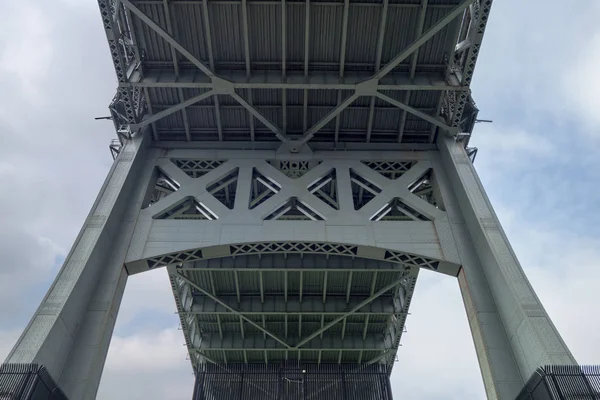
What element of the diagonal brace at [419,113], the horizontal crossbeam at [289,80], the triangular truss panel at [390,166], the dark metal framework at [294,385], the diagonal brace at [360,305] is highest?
the horizontal crossbeam at [289,80]

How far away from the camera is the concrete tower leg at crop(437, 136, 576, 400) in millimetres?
10062

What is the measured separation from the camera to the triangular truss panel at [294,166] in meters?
15.6

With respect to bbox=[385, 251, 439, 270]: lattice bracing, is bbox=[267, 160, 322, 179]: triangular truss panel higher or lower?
higher

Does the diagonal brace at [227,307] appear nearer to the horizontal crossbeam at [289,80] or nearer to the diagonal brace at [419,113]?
the horizontal crossbeam at [289,80]

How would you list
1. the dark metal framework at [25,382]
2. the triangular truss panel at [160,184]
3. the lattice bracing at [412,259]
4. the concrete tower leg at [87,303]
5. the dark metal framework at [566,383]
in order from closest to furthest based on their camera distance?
the dark metal framework at [25,382]
the dark metal framework at [566,383]
the concrete tower leg at [87,303]
the lattice bracing at [412,259]
the triangular truss panel at [160,184]

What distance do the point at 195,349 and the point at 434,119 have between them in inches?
688

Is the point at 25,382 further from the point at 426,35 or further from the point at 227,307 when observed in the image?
the point at 227,307

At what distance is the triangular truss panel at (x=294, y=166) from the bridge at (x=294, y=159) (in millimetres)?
48

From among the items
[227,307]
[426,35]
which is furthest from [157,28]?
[227,307]

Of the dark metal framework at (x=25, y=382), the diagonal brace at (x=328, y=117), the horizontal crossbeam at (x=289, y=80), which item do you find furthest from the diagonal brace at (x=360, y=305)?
the dark metal framework at (x=25, y=382)

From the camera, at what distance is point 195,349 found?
81.0 ft

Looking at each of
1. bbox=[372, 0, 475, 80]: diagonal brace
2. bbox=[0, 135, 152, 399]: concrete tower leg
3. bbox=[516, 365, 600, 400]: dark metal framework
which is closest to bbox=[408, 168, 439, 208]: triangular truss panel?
bbox=[372, 0, 475, 80]: diagonal brace

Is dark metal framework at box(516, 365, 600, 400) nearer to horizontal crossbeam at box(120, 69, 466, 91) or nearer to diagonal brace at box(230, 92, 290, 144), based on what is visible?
horizontal crossbeam at box(120, 69, 466, 91)

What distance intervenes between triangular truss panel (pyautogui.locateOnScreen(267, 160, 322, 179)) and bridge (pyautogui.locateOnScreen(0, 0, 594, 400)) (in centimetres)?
5
